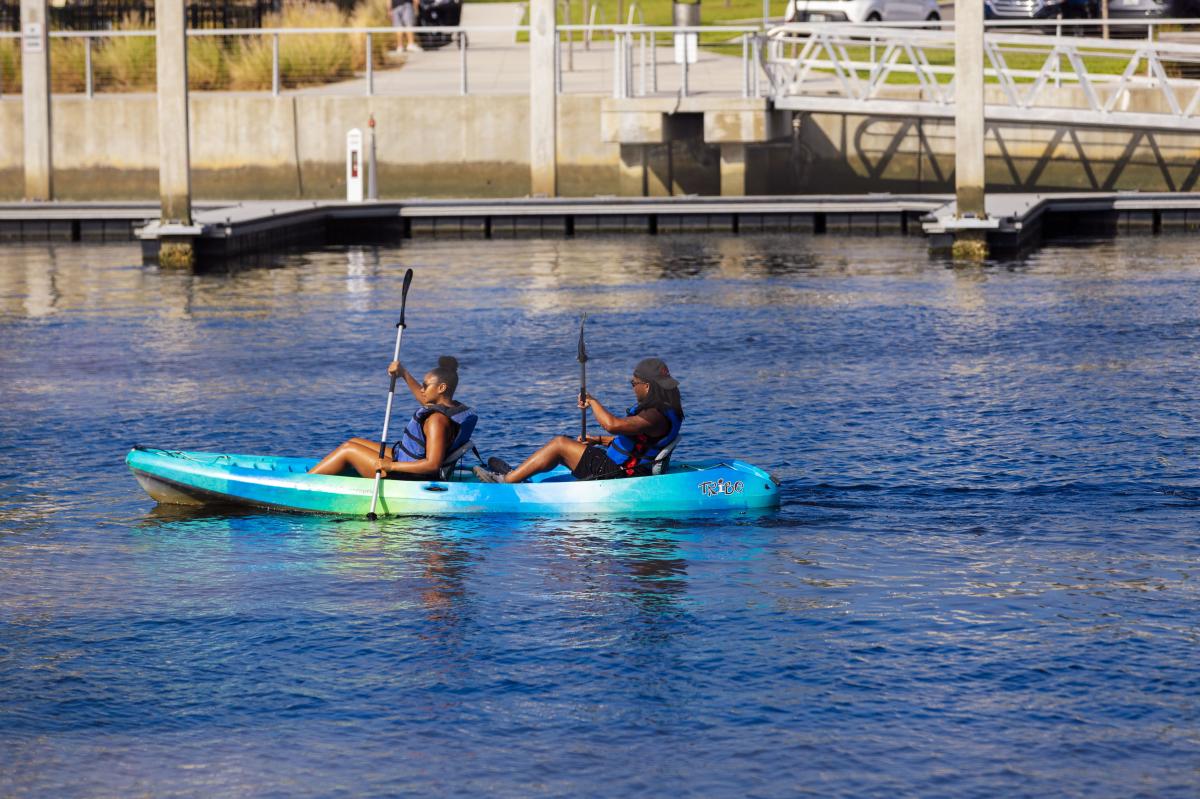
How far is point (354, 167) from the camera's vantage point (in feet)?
116

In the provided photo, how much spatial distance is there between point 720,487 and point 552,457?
1224 mm

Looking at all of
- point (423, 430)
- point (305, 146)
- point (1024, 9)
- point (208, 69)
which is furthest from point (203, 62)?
point (423, 430)

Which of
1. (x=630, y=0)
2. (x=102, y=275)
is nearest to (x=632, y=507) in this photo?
(x=102, y=275)

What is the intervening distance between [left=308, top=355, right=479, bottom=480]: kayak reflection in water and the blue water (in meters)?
0.41

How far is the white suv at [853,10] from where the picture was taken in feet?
136

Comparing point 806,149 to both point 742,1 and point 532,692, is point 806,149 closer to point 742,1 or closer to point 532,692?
point 742,1

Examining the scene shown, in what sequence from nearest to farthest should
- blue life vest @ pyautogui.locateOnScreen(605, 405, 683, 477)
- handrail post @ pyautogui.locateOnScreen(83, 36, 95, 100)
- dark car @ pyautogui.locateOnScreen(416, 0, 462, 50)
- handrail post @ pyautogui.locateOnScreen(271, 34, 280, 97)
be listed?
blue life vest @ pyautogui.locateOnScreen(605, 405, 683, 477), handrail post @ pyautogui.locateOnScreen(271, 34, 280, 97), handrail post @ pyautogui.locateOnScreen(83, 36, 95, 100), dark car @ pyautogui.locateOnScreen(416, 0, 462, 50)

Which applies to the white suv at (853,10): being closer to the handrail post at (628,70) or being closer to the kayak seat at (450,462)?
the handrail post at (628,70)

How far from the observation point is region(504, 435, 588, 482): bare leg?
46.5ft

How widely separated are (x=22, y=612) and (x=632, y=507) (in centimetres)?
425

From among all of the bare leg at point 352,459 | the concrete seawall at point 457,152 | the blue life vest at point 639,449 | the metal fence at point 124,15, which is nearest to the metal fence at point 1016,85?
the concrete seawall at point 457,152

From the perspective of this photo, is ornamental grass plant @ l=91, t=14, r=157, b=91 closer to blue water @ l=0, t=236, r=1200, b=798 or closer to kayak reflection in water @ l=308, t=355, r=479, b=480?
blue water @ l=0, t=236, r=1200, b=798

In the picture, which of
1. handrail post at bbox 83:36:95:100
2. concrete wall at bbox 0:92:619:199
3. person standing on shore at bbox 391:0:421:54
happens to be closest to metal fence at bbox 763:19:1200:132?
concrete wall at bbox 0:92:619:199

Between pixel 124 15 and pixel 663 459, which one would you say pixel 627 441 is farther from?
pixel 124 15
